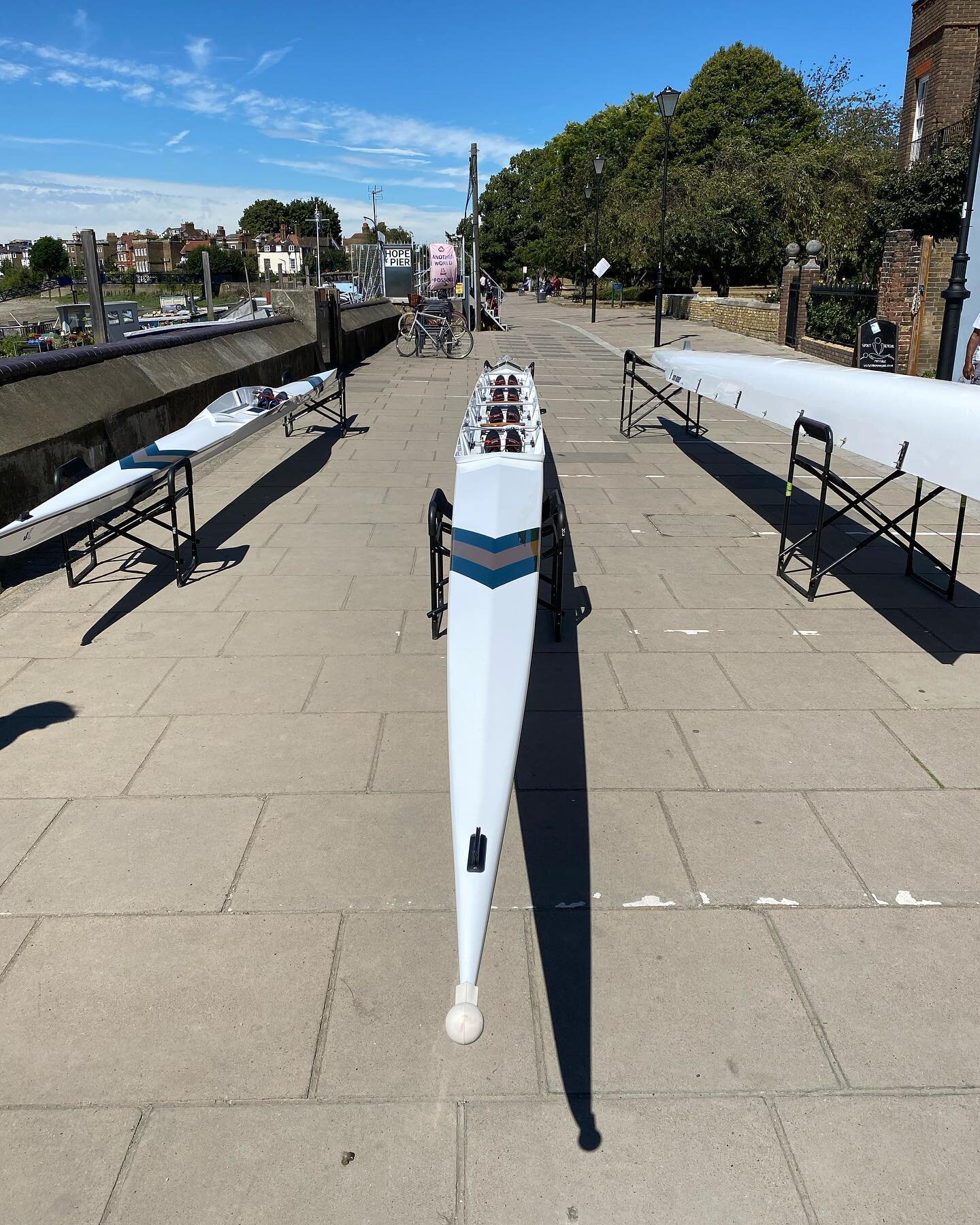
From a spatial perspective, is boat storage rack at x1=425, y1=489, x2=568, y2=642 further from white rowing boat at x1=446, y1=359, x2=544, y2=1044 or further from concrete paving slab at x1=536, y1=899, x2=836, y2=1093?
concrete paving slab at x1=536, y1=899, x2=836, y2=1093

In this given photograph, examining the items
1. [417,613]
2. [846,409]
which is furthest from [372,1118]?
[846,409]

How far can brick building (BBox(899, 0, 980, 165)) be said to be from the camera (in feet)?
87.0

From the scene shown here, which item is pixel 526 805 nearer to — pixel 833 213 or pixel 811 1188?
pixel 811 1188

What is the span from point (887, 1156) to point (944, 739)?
2.93 m

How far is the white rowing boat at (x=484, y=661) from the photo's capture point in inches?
113

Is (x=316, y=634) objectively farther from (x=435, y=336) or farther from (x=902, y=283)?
(x=435, y=336)

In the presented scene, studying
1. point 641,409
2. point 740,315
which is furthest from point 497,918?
point 740,315

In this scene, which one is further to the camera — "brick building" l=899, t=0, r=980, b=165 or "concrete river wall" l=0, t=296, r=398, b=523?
"brick building" l=899, t=0, r=980, b=165

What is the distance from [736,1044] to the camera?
3.09 metres

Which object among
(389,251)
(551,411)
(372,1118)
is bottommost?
(372,1118)

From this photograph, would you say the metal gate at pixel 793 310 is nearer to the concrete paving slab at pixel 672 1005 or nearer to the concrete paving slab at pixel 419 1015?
the concrete paving slab at pixel 672 1005

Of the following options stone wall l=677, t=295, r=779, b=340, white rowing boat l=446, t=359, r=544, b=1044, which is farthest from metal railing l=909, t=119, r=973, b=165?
white rowing boat l=446, t=359, r=544, b=1044

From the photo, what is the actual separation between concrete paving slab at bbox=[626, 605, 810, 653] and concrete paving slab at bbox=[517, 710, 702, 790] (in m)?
1.14

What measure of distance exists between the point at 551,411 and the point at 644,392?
3.42 meters
